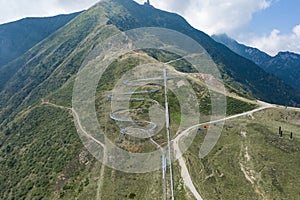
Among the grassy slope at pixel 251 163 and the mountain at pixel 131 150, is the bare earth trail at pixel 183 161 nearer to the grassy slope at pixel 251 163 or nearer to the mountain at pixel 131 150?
the mountain at pixel 131 150

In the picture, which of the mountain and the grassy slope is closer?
the grassy slope

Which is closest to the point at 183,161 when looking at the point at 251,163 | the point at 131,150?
the point at 131,150

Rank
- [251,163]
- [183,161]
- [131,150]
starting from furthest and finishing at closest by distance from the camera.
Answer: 1. [131,150]
2. [183,161]
3. [251,163]

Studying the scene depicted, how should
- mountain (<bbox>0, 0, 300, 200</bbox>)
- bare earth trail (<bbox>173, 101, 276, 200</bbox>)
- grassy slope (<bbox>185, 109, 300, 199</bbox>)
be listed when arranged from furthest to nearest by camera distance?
mountain (<bbox>0, 0, 300, 200</bbox>) → bare earth trail (<bbox>173, 101, 276, 200</bbox>) → grassy slope (<bbox>185, 109, 300, 199</bbox>)

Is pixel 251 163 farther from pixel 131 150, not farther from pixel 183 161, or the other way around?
pixel 131 150

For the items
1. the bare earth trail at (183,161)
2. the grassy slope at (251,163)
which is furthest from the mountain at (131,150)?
the bare earth trail at (183,161)

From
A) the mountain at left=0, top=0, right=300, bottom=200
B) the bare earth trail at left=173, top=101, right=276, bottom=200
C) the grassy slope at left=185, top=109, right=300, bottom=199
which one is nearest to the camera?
the grassy slope at left=185, top=109, right=300, bottom=199

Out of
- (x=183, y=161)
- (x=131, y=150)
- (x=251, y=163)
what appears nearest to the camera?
(x=251, y=163)

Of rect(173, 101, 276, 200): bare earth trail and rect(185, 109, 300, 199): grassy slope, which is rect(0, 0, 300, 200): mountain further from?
rect(173, 101, 276, 200): bare earth trail

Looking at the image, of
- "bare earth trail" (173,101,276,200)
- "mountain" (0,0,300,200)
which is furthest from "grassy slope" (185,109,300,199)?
"bare earth trail" (173,101,276,200)

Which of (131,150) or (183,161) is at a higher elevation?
(131,150)

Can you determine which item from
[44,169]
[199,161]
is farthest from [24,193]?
[199,161]
